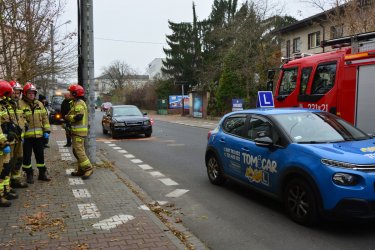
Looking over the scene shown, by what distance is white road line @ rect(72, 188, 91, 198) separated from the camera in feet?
23.4

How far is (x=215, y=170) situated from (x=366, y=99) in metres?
3.09

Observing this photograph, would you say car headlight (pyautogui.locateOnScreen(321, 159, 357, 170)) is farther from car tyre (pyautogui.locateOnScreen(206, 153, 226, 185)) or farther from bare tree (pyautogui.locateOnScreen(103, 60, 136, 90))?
bare tree (pyautogui.locateOnScreen(103, 60, 136, 90))

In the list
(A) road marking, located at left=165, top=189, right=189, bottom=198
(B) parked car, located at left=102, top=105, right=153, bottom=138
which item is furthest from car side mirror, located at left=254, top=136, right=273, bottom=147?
(B) parked car, located at left=102, top=105, right=153, bottom=138

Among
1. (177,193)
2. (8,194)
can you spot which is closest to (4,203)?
(8,194)

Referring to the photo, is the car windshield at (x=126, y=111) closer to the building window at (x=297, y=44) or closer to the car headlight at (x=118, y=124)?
the car headlight at (x=118, y=124)

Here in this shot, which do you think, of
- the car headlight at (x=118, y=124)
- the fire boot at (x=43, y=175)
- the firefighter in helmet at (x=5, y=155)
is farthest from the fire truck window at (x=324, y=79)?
the car headlight at (x=118, y=124)

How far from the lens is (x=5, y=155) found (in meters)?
6.57

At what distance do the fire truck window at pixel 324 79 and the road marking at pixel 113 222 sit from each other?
5.36m

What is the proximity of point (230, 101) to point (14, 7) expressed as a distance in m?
24.9

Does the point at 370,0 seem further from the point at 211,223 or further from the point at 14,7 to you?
the point at 211,223

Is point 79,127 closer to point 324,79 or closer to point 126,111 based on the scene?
point 324,79

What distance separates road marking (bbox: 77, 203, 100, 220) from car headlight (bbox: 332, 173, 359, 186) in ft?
10.4

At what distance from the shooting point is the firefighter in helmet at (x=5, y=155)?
20.7 ft

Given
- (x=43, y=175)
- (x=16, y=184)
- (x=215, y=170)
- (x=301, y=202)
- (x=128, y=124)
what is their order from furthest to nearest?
(x=128, y=124) → (x=43, y=175) → (x=215, y=170) → (x=16, y=184) → (x=301, y=202)
